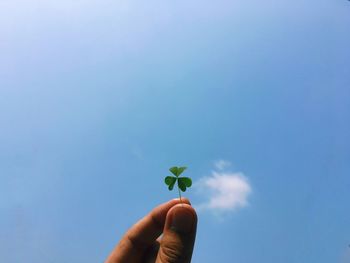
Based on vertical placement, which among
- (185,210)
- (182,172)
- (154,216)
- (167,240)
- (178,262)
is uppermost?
(182,172)

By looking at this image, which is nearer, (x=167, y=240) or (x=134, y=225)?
(x=167, y=240)

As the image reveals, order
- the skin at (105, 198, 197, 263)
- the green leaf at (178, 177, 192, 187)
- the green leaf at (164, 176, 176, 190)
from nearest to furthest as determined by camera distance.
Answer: the skin at (105, 198, 197, 263) < the green leaf at (164, 176, 176, 190) < the green leaf at (178, 177, 192, 187)

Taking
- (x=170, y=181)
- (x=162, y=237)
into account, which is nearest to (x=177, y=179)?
(x=170, y=181)

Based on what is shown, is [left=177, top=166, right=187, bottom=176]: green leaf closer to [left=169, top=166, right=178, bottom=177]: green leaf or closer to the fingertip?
[left=169, top=166, right=178, bottom=177]: green leaf

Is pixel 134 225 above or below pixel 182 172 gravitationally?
below

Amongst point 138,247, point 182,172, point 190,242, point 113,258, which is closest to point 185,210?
point 190,242

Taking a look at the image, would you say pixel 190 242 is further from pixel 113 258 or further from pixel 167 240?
pixel 113 258

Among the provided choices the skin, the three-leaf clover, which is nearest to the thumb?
the skin

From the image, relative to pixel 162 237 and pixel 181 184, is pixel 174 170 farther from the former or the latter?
pixel 162 237

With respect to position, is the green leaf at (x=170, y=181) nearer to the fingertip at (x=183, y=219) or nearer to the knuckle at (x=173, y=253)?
the fingertip at (x=183, y=219)
